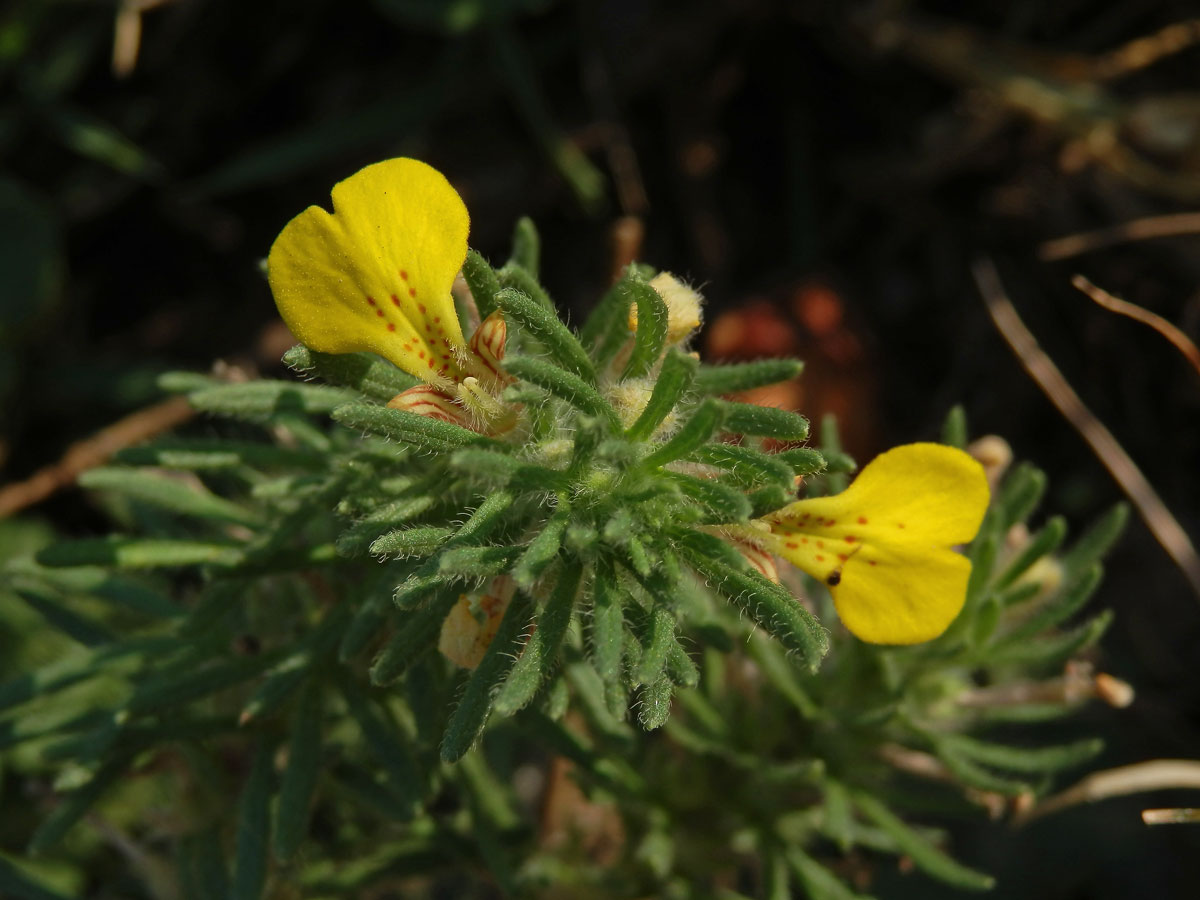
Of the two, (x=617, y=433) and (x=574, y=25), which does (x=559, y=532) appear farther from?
(x=574, y=25)

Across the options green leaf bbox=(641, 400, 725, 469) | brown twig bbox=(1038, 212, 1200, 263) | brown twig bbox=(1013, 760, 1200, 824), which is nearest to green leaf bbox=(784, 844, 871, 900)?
brown twig bbox=(1013, 760, 1200, 824)

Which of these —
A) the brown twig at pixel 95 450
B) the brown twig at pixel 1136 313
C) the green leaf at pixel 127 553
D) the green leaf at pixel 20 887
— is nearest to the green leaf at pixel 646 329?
the green leaf at pixel 127 553

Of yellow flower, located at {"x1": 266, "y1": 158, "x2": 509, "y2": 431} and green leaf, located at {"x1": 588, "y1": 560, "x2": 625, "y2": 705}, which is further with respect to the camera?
yellow flower, located at {"x1": 266, "y1": 158, "x2": 509, "y2": 431}

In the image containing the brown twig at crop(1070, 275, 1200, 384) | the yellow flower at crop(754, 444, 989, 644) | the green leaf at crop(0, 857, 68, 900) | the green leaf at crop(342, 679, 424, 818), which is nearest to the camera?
the yellow flower at crop(754, 444, 989, 644)

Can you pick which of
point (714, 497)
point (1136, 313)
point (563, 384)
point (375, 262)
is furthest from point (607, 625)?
point (1136, 313)

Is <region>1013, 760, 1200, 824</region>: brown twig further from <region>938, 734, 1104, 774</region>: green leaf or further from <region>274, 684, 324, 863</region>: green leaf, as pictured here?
<region>274, 684, 324, 863</region>: green leaf

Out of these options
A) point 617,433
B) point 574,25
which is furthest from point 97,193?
point 617,433

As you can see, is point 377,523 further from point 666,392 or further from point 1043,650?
point 1043,650
